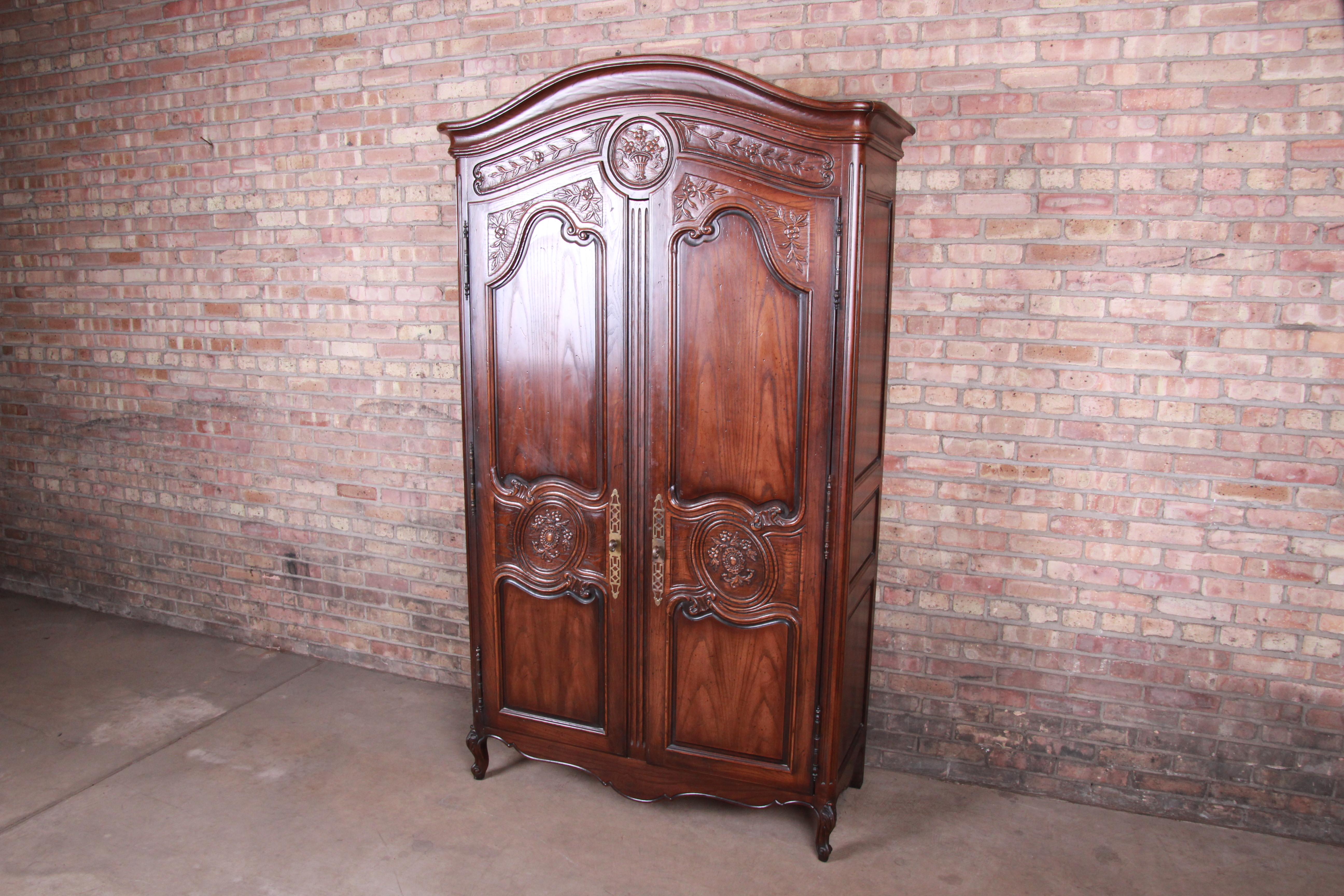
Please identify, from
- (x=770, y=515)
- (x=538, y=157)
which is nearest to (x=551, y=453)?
(x=770, y=515)

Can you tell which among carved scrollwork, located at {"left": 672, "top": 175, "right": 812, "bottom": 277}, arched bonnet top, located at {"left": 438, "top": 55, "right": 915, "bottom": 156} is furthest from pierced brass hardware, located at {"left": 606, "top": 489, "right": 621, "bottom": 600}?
arched bonnet top, located at {"left": 438, "top": 55, "right": 915, "bottom": 156}

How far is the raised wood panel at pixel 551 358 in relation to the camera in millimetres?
2717

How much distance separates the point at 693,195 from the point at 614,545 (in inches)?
44.7

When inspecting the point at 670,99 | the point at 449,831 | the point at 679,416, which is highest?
the point at 670,99

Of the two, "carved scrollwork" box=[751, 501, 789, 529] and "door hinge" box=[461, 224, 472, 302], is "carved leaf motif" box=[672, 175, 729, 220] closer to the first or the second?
"door hinge" box=[461, 224, 472, 302]

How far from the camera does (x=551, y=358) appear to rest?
2789 mm

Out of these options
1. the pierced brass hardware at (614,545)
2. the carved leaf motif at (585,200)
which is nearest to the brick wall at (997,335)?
the carved leaf motif at (585,200)

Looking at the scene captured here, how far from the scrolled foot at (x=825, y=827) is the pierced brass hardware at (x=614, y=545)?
3.07 feet

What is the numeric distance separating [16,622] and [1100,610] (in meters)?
5.31

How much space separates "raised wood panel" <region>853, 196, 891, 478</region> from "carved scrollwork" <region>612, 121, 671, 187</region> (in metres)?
0.62

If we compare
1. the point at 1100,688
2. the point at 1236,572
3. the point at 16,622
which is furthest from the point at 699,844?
the point at 16,622

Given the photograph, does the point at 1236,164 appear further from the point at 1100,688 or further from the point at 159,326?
the point at 159,326

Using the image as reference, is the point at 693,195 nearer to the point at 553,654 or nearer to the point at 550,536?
the point at 550,536

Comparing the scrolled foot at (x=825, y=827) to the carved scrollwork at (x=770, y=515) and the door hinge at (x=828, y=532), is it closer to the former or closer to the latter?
the door hinge at (x=828, y=532)
